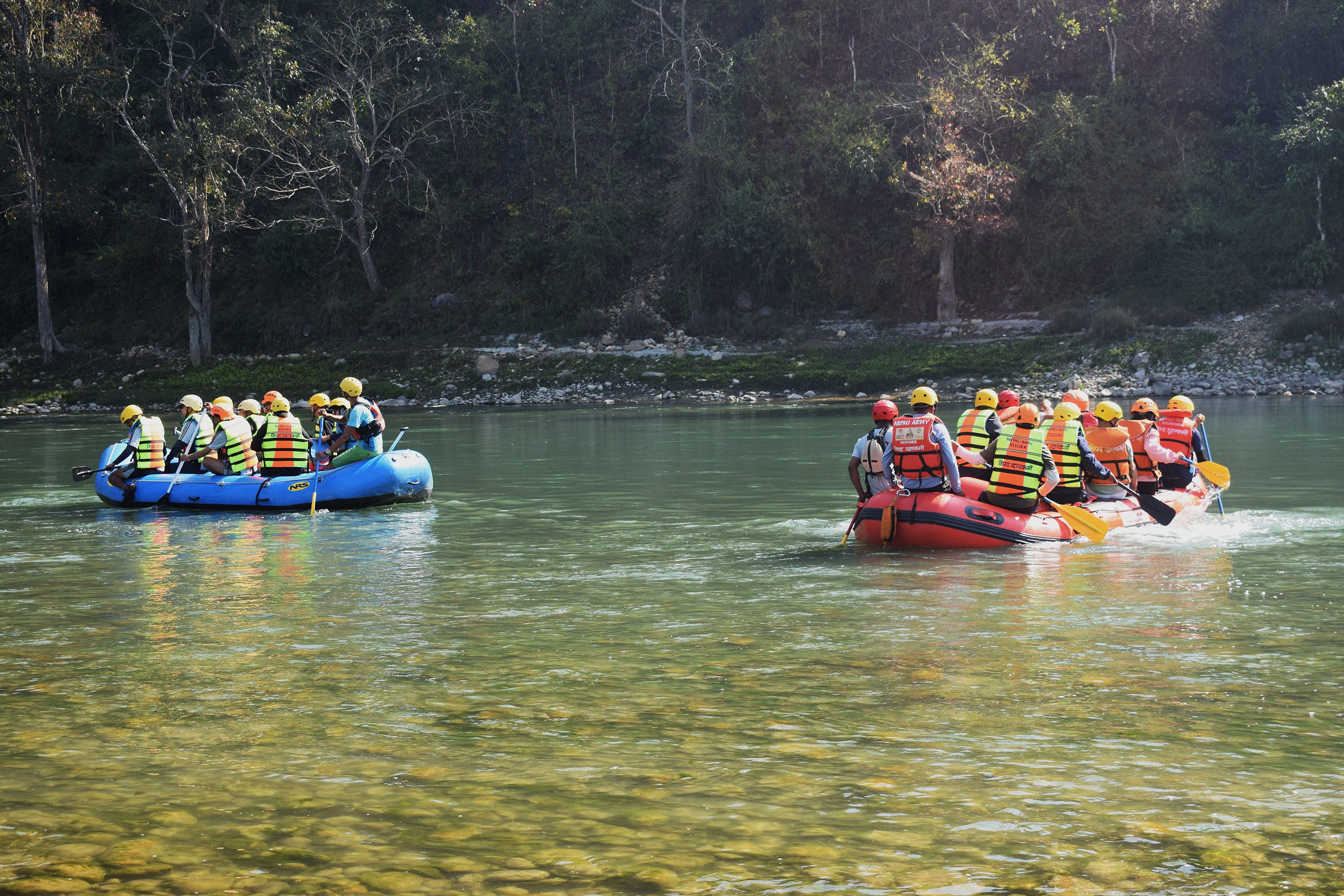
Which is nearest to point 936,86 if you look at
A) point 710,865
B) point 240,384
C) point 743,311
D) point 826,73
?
point 826,73

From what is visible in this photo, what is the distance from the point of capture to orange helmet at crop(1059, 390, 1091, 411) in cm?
1221

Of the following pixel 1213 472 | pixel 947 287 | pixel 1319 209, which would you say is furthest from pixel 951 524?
pixel 1319 209

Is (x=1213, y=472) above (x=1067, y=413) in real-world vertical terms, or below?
below

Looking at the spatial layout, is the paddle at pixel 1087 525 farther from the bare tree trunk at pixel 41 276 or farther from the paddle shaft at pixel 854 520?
the bare tree trunk at pixel 41 276

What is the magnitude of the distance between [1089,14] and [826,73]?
8.51 meters

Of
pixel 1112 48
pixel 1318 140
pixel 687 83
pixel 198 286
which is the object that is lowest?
pixel 198 286

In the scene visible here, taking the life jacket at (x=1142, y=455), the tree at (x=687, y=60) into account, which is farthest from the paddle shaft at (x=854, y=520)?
the tree at (x=687, y=60)

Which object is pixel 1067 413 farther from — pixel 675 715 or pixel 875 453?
pixel 675 715

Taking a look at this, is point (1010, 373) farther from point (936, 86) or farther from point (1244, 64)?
point (1244, 64)

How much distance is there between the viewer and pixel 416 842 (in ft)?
16.4

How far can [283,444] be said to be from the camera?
53.8 feet

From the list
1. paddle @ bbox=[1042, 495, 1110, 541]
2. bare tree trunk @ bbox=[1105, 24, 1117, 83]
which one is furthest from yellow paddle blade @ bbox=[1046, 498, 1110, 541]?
bare tree trunk @ bbox=[1105, 24, 1117, 83]

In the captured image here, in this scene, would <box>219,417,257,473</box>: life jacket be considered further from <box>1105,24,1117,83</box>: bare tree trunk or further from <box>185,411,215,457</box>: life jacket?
<box>1105,24,1117,83</box>: bare tree trunk

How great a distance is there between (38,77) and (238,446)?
29.6m
